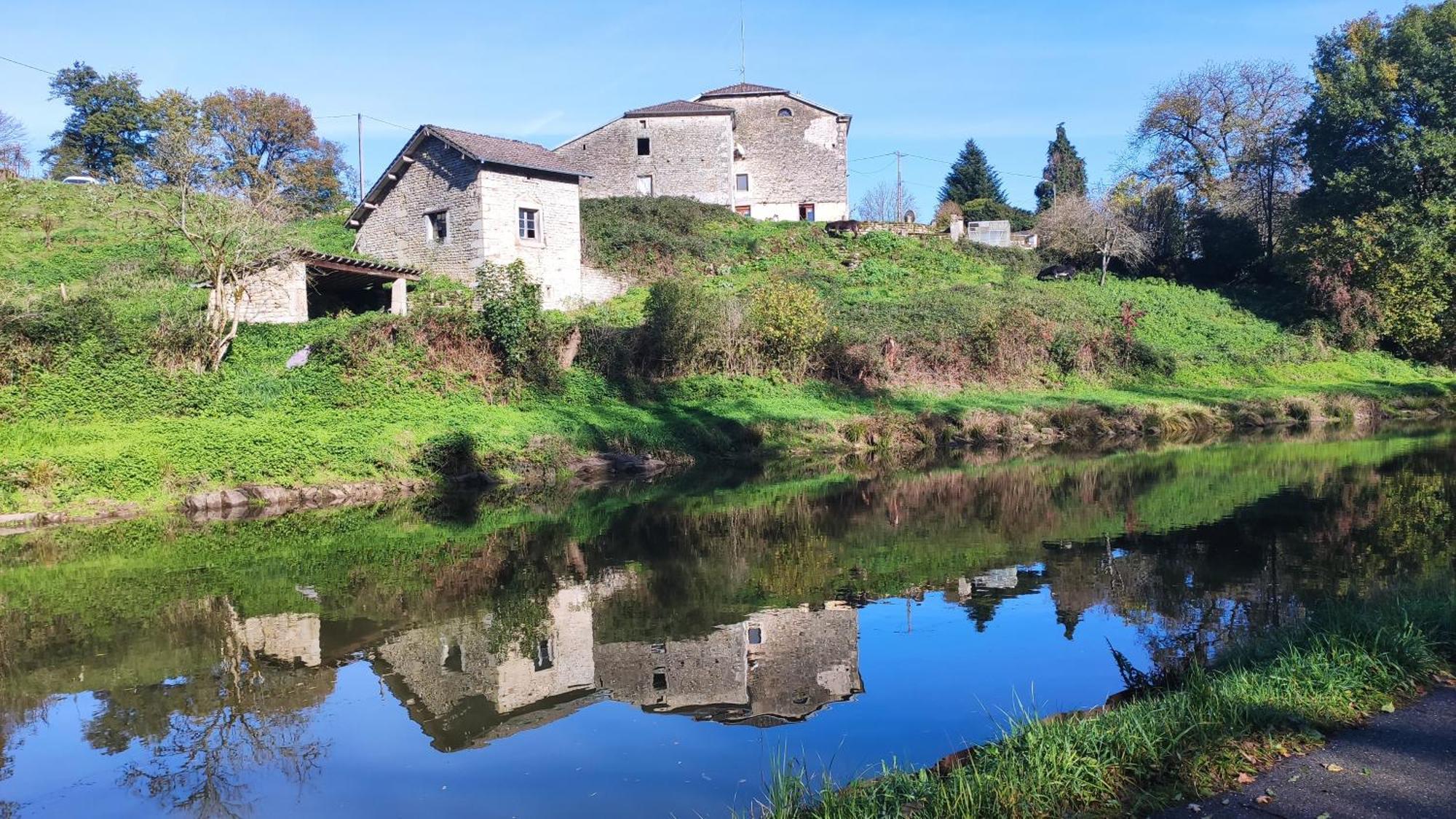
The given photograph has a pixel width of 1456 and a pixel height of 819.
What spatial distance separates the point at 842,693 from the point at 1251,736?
142 inches

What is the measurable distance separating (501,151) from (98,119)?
3440 centimetres

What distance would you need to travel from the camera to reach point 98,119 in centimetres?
5284

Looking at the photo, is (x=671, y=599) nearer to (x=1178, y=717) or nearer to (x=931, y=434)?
(x=1178, y=717)

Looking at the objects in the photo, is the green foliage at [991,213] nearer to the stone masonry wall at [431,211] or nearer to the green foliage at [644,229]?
the green foliage at [644,229]

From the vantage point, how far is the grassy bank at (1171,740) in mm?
5059

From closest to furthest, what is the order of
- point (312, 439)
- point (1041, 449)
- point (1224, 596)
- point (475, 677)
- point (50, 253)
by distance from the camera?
point (475, 677), point (1224, 596), point (312, 439), point (1041, 449), point (50, 253)

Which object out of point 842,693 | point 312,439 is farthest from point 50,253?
point 842,693

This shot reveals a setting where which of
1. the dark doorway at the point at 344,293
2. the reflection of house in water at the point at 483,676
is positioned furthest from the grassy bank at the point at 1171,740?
the dark doorway at the point at 344,293

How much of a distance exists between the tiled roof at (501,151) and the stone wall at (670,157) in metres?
15.5

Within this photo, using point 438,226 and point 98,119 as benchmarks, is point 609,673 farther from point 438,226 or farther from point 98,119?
point 98,119

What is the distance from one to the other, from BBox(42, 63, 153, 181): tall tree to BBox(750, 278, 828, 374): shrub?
4314 cm

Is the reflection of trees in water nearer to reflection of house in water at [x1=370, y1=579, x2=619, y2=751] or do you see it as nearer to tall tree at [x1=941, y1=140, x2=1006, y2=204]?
reflection of house in water at [x1=370, y1=579, x2=619, y2=751]

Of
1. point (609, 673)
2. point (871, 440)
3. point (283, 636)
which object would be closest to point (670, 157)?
point (871, 440)

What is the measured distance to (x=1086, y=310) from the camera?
37781 mm
